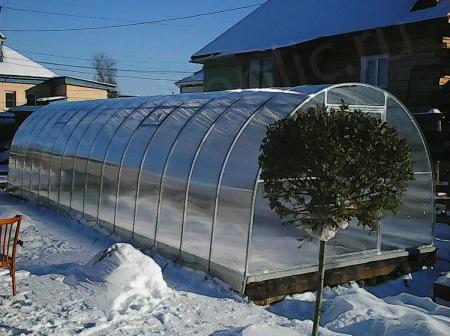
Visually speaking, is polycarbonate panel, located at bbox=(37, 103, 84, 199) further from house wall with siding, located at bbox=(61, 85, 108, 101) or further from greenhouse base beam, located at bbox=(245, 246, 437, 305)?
house wall with siding, located at bbox=(61, 85, 108, 101)

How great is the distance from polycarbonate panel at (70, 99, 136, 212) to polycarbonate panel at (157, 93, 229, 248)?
2.78m

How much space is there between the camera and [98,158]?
10336mm

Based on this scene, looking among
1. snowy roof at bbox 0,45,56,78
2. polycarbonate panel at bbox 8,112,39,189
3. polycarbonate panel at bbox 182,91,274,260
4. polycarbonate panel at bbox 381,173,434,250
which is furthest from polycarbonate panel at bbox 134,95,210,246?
snowy roof at bbox 0,45,56,78

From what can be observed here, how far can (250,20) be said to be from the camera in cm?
2247

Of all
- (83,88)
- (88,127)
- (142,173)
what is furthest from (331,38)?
(83,88)

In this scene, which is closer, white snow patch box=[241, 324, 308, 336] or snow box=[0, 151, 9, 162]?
white snow patch box=[241, 324, 308, 336]

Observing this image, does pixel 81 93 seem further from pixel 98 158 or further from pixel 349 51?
pixel 98 158

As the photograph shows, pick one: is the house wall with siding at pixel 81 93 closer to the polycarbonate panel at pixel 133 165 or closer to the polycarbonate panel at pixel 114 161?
the polycarbonate panel at pixel 114 161

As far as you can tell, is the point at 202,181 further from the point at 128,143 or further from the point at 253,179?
the point at 128,143

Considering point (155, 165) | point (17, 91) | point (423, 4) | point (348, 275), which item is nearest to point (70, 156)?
point (155, 165)

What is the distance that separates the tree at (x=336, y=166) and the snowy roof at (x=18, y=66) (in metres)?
29.5

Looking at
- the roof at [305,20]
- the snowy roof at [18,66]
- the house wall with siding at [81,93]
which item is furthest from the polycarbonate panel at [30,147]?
the snowy roof at [18,66]

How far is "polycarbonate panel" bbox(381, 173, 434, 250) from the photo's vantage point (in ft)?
28.8

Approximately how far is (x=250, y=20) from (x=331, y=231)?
→ 19.1 metres
